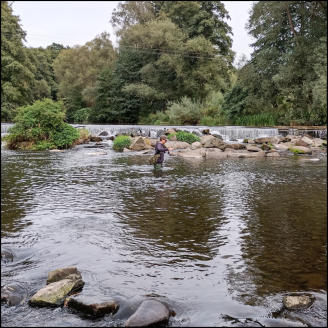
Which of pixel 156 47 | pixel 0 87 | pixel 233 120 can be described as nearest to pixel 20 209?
pixel 0 87

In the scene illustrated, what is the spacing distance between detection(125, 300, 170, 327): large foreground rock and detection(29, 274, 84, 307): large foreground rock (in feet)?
3.38

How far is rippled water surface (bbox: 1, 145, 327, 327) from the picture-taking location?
4.19 m

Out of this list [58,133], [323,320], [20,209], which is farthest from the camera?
[58,133]

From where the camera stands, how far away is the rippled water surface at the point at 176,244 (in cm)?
419

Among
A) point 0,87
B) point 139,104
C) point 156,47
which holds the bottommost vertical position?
point 0,87

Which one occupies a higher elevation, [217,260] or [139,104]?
[139,104]

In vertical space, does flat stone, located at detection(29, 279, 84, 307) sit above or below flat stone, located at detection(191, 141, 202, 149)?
below

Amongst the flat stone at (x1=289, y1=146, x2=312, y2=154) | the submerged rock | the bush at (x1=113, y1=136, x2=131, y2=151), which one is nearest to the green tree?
the bush at (x1=113, y1=136, x2=131, y2=151)

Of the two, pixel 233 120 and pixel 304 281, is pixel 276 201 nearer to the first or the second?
pixel 304 281

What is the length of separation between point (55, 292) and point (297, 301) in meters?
2.82

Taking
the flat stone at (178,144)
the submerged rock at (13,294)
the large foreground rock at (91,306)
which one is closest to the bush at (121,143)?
the flat stone at (178,144)

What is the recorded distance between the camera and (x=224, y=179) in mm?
12523

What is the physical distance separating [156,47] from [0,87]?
40.7m

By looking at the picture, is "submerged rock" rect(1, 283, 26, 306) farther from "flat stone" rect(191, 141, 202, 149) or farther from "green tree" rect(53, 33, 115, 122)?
"green tree" rect(53, 33, 115, 122)
